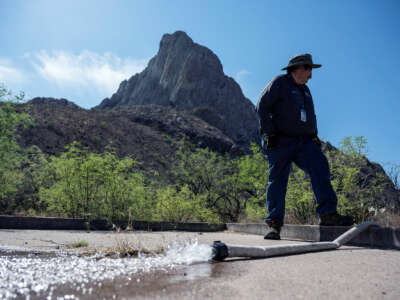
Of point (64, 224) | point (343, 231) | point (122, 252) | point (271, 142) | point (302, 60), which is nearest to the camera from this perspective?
point (122, 252)

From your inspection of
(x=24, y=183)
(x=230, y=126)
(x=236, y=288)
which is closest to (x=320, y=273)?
(x=236, y=288)

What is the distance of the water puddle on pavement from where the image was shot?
1.32 metres

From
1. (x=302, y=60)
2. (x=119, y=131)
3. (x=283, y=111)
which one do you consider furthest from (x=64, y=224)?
(x=119, y=131)

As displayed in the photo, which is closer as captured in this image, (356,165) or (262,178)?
(356,165)

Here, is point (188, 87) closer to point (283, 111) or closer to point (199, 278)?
point (283, 111)

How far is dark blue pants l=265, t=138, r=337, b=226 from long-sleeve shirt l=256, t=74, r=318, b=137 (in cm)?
15

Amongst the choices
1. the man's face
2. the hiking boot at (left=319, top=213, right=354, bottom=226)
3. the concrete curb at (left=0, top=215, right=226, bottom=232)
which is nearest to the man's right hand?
the man's face

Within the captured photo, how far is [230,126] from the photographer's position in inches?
3947

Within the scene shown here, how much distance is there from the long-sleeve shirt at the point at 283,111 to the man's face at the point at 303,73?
16 cm

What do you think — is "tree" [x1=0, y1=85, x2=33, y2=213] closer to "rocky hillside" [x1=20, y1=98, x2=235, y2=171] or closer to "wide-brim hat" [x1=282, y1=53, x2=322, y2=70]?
"wide-brim hat" [x1=282, y1=53, x2=322, y2=70]

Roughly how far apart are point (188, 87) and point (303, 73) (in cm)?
11332

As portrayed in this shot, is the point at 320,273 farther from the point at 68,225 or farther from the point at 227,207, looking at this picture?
the point at 227,207

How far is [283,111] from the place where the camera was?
420 cm

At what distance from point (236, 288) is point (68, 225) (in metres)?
5.50
